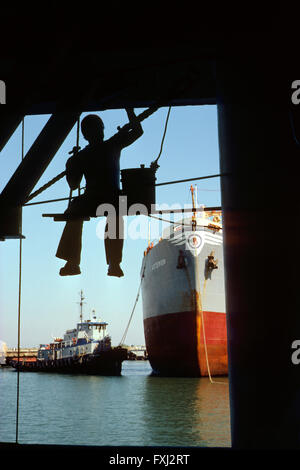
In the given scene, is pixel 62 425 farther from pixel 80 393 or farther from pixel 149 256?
pixel 149 256

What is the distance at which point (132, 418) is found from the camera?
19516 millimetres

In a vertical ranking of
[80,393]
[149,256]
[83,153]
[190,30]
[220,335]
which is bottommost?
[80,393]

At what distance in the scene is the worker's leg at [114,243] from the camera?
3074mm

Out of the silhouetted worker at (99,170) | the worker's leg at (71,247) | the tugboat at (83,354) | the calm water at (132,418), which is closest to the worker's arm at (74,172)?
the silhouetted worker at (99,170)

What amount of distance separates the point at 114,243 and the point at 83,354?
52.1 meters

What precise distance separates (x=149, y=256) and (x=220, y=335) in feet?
32.0

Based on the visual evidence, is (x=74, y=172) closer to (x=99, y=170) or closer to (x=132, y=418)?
(x=99, y=170)

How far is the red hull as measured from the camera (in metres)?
26.5

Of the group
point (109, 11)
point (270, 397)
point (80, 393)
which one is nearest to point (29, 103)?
point (109, 11)

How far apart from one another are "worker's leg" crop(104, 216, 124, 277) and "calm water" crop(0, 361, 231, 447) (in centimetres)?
1110

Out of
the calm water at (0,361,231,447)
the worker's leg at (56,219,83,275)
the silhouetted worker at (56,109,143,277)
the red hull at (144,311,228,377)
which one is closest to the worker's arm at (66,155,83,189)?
the silhouetted worker at (56,109,143,277)

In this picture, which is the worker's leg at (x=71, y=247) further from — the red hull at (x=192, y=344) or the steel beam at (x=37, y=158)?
the red hull at (x=192, y=344)

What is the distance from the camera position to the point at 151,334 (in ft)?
102

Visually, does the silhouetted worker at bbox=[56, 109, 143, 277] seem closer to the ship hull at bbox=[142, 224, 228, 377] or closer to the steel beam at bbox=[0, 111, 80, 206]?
the steel beam at bbox=[0, 111, 80, 206]
